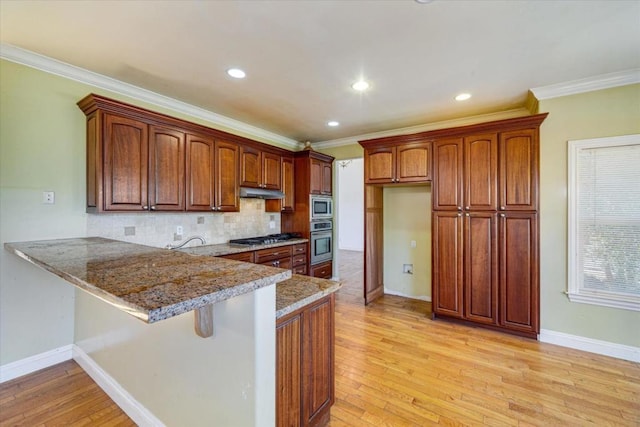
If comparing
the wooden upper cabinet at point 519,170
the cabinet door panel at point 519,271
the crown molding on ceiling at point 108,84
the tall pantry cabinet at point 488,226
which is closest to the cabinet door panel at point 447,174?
the tall pantry cabinet at point 488,226

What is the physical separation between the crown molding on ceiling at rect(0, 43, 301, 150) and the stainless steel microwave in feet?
4.98

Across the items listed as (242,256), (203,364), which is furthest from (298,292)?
(242,256)

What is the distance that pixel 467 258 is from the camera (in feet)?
10.6

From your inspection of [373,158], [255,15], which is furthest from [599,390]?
[255,15]

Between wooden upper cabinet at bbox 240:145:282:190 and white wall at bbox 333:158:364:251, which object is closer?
wooden upper cabinet at bbox 240:145:282:190

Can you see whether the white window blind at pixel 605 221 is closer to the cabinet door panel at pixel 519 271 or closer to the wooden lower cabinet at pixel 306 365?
the cabinet door panel at pixel 519 271

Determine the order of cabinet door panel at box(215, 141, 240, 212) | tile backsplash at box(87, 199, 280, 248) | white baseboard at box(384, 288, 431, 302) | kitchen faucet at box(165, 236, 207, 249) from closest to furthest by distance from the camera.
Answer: tile backsplash at box(87, 199, 280, 248) → kitchen faucet at box(165, 236, 207, 249) → cabinet door panel at box(215, 141, 240, 212) → white baseboard at box(384, 288, 431, 302)

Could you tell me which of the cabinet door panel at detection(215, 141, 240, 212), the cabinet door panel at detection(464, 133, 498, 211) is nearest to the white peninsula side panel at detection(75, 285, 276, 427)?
the cabinet door panel at detection(215, 141, 240, 212)

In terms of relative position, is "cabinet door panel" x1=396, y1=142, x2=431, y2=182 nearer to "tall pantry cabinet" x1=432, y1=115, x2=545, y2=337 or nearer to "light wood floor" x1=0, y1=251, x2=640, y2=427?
"tall pantry cabinet" x1=432, y1=115, x2=545, y2=337

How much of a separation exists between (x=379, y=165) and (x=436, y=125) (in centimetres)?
109

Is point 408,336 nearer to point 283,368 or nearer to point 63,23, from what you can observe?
point 283,368

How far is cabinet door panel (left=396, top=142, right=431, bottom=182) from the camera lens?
3486mm

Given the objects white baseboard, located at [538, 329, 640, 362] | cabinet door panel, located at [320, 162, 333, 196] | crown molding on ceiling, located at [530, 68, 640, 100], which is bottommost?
white baseboard, located at [538, 329, 640, 362]

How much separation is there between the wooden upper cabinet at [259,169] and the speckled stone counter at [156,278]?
2.22 m
